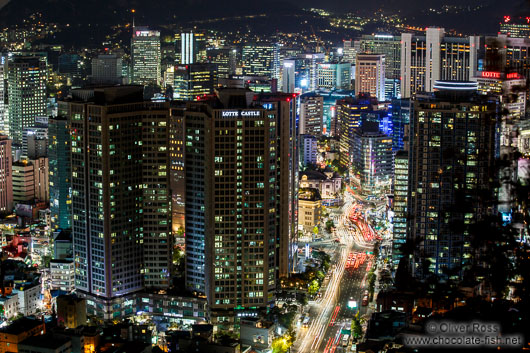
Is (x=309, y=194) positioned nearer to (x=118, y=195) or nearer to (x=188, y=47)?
(x=118, y=195)

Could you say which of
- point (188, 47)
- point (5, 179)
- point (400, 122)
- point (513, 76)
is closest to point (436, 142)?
point (513, 76)

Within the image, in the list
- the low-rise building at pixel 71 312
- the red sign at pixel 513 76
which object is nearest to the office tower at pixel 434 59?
the low-rise building at pixel 71 312

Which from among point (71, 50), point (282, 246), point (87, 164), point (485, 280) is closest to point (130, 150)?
point (87, 164)

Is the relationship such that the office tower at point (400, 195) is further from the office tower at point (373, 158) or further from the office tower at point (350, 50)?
the office tower at point (350, 50)

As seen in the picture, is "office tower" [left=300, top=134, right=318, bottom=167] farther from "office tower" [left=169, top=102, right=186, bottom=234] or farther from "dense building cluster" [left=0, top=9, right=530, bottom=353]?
"office tower" [left=169, top=102, right=186, bottom=234]

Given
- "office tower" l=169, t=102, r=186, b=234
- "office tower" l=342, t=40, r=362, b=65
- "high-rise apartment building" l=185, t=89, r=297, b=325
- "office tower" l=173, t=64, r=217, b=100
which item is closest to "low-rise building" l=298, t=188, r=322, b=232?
"office tower" l=169, t=102, r=186, b=234
